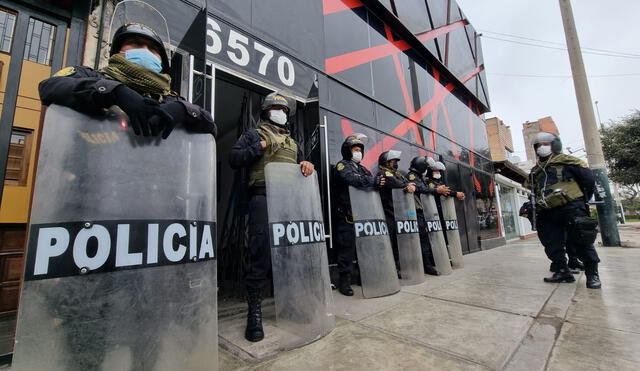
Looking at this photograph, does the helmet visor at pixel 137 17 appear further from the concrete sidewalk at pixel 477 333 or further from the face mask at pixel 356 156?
the concrete sidewalk at pixel 477 333

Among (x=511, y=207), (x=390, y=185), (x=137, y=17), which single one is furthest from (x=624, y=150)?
(x=137, y=17)

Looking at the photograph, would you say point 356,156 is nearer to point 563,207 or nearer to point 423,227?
point 423,227

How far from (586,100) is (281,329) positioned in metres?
8.74

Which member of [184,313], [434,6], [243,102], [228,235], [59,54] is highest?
[434,6]

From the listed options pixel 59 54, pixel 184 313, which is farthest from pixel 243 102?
pixel 184 313

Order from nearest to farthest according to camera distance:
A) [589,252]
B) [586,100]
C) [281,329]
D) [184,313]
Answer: [184,313], [281,329], [589,252], [586,100]

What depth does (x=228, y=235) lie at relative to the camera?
→ 3600 mm

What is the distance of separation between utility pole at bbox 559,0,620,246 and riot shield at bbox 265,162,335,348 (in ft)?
24.6

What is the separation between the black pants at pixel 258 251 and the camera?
75.7 inches

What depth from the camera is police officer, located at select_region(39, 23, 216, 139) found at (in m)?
1.03

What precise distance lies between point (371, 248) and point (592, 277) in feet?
7.67

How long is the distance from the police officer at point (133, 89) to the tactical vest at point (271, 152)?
2.40 ft

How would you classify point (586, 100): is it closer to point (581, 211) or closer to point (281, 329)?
point (581, 211)

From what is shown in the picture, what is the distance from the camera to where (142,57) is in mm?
1382
